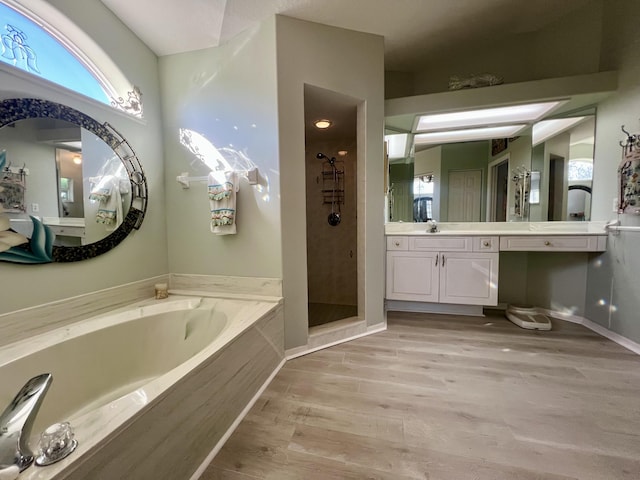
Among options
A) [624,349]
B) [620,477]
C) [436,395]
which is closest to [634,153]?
[624,349]

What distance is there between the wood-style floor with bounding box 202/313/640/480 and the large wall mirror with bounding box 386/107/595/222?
53.5 inches

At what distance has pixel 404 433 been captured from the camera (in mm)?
1307

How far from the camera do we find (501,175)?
2.86 meters

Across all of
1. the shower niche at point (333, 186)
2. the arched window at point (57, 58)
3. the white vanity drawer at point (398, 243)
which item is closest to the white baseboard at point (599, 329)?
the white vanity drawer at point (398, 243)

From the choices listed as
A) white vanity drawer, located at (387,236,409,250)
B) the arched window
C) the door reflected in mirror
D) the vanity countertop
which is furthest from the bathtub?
the vanity countertop

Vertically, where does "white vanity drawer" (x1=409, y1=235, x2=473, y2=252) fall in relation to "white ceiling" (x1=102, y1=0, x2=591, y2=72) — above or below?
below

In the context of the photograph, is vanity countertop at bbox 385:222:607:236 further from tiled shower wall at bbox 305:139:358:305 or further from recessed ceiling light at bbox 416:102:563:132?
recessed ceiling light at bbox 416:102:563:132

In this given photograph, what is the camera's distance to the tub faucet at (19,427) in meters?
0.68

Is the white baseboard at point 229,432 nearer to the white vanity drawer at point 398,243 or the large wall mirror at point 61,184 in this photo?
the large wall mirror at point 61,184

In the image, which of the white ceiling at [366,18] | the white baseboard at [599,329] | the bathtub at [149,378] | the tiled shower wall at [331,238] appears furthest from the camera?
the tiled shower wall at [331,238]

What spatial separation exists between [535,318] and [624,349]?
0.60 m

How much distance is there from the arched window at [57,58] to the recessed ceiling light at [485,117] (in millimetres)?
2722

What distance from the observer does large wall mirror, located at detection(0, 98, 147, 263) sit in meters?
1.40

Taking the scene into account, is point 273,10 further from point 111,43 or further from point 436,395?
point 436,395
